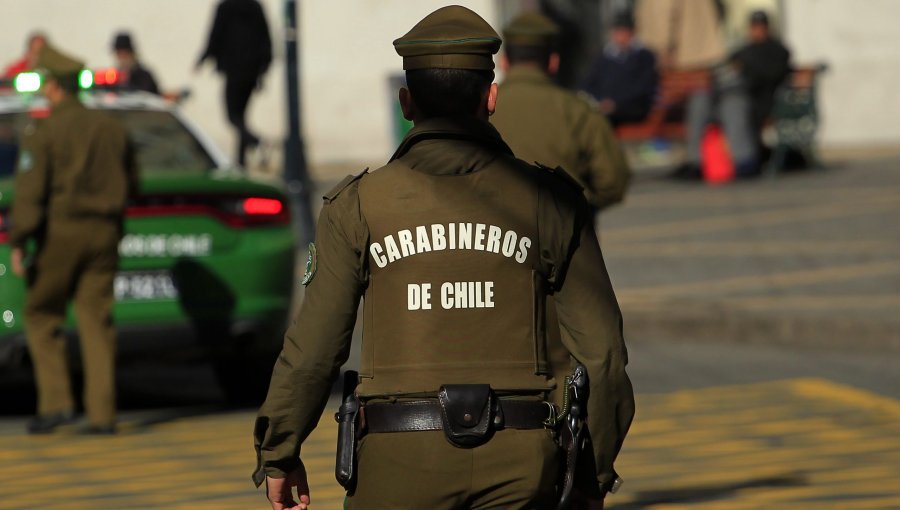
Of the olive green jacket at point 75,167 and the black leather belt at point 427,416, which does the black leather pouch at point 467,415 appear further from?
the olive green jacket at point 75,167

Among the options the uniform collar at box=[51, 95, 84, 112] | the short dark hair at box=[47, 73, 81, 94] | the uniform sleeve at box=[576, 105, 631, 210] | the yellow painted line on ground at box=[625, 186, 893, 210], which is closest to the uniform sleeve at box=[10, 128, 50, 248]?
the uniform collar at box=[51, 95, 84, 112]

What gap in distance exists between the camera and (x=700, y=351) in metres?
11.5

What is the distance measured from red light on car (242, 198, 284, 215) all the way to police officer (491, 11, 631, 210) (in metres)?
1.76

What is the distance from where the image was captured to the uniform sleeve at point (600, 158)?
25.7ft

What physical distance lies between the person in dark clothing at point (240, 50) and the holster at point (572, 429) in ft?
50.7

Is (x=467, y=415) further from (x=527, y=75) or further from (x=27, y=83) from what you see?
(x=27, y=83)

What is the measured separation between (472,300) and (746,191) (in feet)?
50.4

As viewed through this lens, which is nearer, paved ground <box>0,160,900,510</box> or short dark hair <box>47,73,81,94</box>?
paved ground <box>0,160,900,510</box>

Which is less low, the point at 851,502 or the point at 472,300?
the point at 472,300

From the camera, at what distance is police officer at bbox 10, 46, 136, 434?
879 centimetres

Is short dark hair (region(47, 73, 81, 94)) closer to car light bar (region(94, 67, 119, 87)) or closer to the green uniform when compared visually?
the green uniform

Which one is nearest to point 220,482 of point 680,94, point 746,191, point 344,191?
point 344,191

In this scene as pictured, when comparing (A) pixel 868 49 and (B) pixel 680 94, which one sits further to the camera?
(A) pixel 868 49

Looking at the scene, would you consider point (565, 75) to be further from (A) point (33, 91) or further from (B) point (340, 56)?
(A) point (33, 91)
